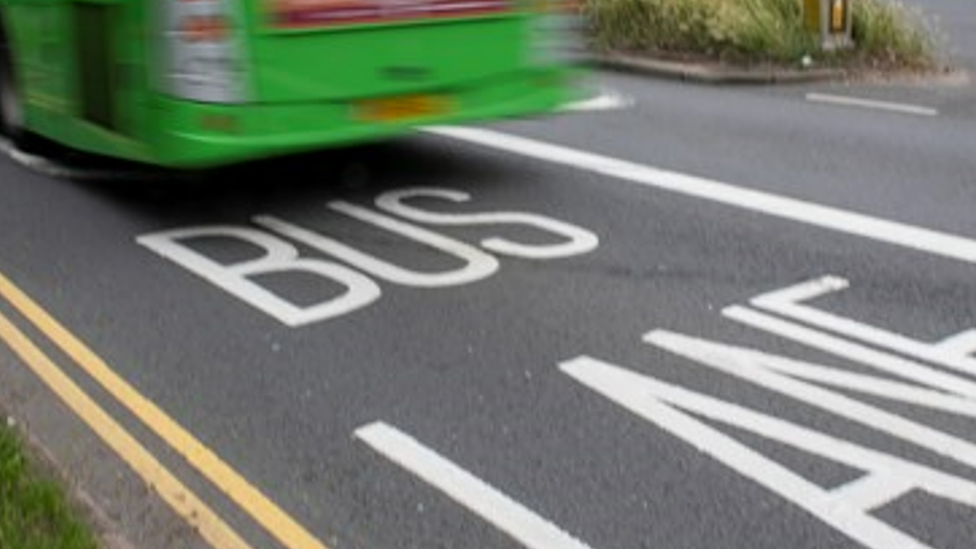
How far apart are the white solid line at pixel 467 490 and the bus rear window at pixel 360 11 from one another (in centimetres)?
293

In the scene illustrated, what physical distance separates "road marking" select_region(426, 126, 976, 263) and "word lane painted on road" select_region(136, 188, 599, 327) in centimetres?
117

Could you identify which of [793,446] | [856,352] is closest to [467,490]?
[793,446]

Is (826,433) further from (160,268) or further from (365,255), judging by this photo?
(160,268)

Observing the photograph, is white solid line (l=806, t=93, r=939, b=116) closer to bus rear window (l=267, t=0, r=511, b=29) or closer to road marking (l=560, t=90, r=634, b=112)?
road marking (l=560, t=90, r=634, b=112)

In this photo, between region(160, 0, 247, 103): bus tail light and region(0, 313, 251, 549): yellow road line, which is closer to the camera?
region(0, 313, 251, 549): yellow road line

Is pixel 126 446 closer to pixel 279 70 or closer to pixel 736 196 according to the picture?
pixel 279 70

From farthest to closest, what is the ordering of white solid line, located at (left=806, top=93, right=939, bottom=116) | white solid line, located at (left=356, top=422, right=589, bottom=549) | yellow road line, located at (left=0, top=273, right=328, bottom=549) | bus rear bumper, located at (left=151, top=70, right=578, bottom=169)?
1. white solid line, located at (left=806, top=93, right=939, bottom=116)
2. bus rear bumper, located at (left=151, top=70, right=578, bottom=169)
3. yellow road line, located at (left=0, top=273, right=328, bottom=549)
4. white solid line, located at (left=356, top=422, right=589, bottom=549)

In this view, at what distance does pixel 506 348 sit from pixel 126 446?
1.61m

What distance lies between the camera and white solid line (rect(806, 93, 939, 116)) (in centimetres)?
1145

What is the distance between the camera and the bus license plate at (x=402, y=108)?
24.7 ft

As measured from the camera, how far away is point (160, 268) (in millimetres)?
6902

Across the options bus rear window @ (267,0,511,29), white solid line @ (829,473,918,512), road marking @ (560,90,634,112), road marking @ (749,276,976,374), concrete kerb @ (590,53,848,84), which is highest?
bus rear window @ (267,0,511,29)

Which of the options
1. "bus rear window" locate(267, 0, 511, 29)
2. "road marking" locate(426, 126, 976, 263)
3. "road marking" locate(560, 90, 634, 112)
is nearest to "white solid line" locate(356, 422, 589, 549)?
"bus rear window" locate(267, 0, 511, 29)

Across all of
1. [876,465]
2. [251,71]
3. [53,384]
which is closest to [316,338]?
[53,384]
